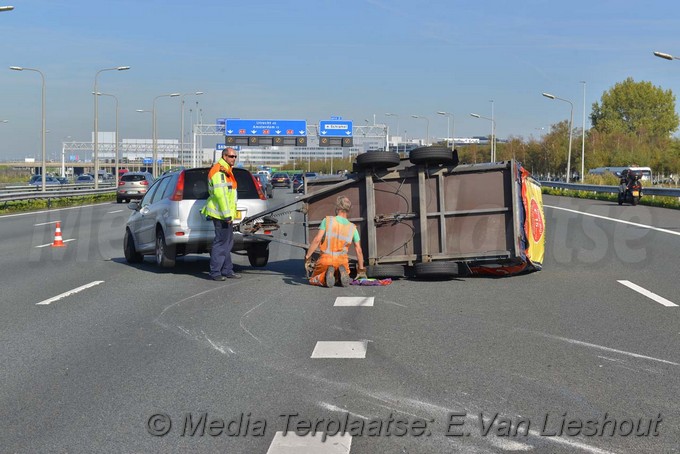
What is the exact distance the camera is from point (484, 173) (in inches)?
536

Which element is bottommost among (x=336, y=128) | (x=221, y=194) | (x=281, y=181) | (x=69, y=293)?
(x=69, y=293)

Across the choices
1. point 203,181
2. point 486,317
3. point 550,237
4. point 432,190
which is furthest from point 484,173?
point 550,237

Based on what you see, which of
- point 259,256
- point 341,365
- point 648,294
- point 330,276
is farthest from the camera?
point 259,256

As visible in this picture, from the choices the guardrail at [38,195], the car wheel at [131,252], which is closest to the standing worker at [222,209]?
the car wheel at [131,252]

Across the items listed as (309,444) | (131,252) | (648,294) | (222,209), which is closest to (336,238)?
(222,209)

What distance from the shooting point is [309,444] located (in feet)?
17.7

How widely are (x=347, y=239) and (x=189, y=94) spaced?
6522 cm

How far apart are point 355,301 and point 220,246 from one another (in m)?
3.14

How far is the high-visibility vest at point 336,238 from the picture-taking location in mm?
12898

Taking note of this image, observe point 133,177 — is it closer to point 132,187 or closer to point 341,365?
point 132,187

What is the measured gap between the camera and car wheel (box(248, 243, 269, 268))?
16094mm

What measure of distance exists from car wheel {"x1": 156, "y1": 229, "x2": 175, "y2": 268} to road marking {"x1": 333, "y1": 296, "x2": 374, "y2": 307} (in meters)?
4.23

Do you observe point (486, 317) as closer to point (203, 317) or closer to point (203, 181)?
point (203, 317)

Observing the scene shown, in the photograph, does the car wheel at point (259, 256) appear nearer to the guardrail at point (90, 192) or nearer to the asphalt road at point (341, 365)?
the asphalt road at point (341, 365)
